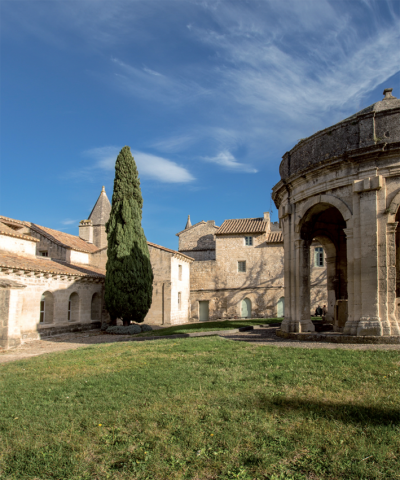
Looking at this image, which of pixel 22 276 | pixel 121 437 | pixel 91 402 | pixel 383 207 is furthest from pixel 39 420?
pixel 22 276

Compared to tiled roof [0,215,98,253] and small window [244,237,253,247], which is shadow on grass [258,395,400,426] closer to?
tiled roof [0,215,98,253]

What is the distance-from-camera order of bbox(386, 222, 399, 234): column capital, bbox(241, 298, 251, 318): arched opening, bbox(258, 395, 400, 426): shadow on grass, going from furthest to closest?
bbox(241, 298, 251, 318): arched opening, bbox(386, 222, 399, 234): column capital, bbox(258, 395, 400, 426): shadow on grass

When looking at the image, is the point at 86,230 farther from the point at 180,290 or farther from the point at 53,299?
the point at 53,299

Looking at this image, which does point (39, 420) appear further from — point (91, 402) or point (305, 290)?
point (305, 290)

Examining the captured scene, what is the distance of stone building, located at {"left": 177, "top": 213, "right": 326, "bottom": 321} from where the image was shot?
32.4 metres

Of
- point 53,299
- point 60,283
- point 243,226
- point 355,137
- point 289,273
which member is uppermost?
point 243,226

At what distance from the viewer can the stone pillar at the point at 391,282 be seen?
9677mm

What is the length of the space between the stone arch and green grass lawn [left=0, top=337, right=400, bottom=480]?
173 inches

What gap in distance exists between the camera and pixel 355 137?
10.7m

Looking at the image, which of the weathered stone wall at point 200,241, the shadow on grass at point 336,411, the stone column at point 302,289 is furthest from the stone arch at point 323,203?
the weathered stone wall at point 200,241

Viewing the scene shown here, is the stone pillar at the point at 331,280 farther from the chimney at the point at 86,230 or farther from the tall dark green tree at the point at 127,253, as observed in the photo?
the chimney at the point at 86,230

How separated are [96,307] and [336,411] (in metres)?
21.2

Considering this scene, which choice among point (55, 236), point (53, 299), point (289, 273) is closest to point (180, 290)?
point (55, 236)

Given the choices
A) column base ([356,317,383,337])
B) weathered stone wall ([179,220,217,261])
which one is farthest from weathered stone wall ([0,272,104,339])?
weathered stone wall ([179,220,217,261])
